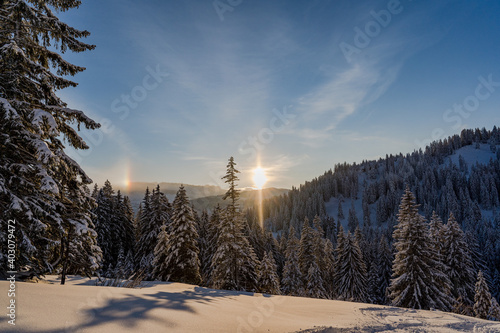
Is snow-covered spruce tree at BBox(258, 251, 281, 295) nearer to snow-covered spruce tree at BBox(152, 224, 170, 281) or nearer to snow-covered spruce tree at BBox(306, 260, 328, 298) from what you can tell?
snow-covered spruce tree at BBox(306, 260, 328, 298)

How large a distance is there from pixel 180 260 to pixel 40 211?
1968 centimetres

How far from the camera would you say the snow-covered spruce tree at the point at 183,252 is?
24.9 m

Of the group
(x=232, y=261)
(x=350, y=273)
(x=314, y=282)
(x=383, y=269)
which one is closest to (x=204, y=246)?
(x=314, y=282)

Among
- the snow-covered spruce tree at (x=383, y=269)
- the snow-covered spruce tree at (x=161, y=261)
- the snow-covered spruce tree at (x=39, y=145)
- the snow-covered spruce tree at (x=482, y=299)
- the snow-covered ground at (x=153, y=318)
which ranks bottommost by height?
the snow-covered spruce tree at (x=383, y=269)

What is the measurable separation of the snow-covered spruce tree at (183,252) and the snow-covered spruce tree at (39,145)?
16535 millimetres

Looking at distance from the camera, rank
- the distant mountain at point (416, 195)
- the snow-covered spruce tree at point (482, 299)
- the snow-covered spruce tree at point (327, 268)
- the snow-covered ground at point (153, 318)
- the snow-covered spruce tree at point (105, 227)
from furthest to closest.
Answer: the distant mountain at point (416, 195) < the snow-covered spruce tree at point (327, 268) < the snow-covered spruce tree at point (105, 227) < the snow-covered spruce tree at point (482, 299) < the snow-covered ground at point (153, 318)

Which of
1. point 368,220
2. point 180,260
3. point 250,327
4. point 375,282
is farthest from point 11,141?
point 368,220

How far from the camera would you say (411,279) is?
22562mm

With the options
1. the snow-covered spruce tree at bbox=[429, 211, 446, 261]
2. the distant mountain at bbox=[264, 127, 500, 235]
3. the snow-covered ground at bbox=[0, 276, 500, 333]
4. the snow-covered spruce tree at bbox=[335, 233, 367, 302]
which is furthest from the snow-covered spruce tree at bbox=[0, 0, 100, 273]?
the distant mountain at bbox=[264, 127, 500, 235]

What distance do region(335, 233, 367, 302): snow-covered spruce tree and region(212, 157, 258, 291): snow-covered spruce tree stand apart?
18.2 m

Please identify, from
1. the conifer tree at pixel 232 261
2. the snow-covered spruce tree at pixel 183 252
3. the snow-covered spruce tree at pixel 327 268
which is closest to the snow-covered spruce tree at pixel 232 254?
the conifer tree at pixel 232 261

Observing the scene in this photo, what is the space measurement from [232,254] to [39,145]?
20816mm

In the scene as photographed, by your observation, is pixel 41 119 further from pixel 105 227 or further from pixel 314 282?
pixel 314 282

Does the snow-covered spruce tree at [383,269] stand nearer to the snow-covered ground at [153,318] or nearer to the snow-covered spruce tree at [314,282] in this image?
the snow-covered spruce tree at [314,282]
